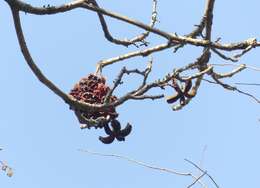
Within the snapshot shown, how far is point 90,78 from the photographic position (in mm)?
3570

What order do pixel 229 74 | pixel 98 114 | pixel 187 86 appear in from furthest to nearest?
pixel 229 74 < pixel 187 86 < pixel 98 114

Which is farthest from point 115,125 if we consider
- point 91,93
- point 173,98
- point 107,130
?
point 173,98

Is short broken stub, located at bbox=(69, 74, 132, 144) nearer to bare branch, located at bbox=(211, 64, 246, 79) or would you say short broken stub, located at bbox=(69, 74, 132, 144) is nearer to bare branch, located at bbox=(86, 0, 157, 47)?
bare branch, located at bbox=(86, 0, 157, 47)

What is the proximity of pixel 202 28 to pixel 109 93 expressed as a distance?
88 cm

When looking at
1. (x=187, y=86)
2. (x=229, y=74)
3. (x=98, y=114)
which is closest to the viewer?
(x=98, y=114)

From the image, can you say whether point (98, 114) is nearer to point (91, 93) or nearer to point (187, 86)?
point (91, 93)

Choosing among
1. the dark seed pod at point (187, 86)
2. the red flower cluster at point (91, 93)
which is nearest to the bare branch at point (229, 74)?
the dark seed pod at point (187, 86)

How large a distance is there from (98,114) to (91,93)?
127mm

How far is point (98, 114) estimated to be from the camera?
11.2 ft

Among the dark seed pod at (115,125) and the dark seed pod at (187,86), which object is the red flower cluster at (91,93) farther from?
the dark seed pod at (187,86)

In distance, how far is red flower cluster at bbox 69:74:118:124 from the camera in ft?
11.1

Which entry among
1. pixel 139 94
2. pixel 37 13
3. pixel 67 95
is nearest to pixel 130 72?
pixel 139 94

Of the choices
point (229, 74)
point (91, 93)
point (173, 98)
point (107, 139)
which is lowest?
point (107, 139)

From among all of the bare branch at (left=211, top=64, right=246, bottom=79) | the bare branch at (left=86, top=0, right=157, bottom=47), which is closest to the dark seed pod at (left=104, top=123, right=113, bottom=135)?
the bare branch at (left=86, top=0, right=157, bottom=47)
